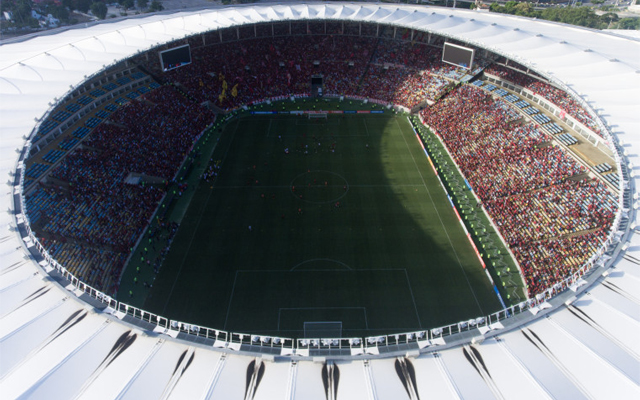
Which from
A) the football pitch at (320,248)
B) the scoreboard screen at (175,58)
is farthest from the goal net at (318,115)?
the scoreboard screen at (175,58)

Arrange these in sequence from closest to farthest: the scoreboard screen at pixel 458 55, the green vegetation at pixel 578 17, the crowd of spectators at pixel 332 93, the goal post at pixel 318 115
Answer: the crowd of spectators at pixel 332 93 → the scoreboard screen at pixel 458 55 → the goal post at pixel 318 115 → the green vegetation at pixel 578 17

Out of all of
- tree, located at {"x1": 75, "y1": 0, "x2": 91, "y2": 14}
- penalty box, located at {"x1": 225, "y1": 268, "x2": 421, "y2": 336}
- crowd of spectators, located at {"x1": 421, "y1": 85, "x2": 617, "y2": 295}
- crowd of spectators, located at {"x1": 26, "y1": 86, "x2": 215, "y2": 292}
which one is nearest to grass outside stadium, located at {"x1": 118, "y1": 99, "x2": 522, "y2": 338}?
penalty box, located at {"x1": 225, "y1": 268, "x2": 421, "y2": 336}

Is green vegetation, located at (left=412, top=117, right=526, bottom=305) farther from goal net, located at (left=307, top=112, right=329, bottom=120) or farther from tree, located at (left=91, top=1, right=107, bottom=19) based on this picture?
tree, located at (left=91, top=1, right=107, bottom=19)

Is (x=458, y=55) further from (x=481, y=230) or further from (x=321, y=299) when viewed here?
(x=321, y=299)

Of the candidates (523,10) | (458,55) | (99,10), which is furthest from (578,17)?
(99,10)

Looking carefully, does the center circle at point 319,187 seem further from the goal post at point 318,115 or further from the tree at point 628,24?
the tree at point 628,24

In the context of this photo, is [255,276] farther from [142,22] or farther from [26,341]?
[142,22]
